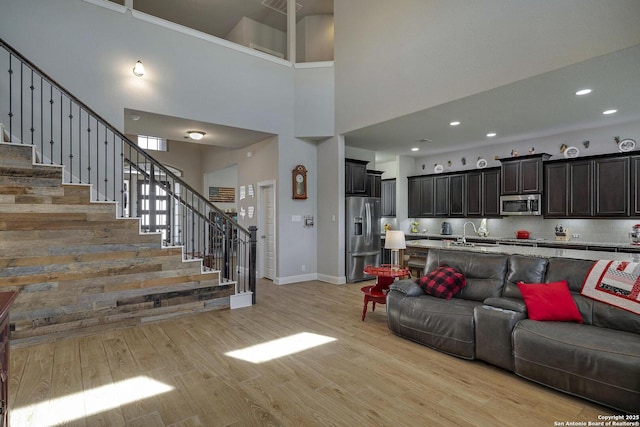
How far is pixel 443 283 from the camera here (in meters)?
3.51

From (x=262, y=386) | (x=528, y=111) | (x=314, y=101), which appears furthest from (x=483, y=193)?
(x=262, y=386)

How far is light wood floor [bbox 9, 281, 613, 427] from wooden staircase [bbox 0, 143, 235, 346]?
0.27 meters

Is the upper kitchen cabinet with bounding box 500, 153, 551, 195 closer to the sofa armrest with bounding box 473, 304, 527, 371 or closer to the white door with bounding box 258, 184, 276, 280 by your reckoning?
the sofa armrest with bounding box 473, 304, 527, 371

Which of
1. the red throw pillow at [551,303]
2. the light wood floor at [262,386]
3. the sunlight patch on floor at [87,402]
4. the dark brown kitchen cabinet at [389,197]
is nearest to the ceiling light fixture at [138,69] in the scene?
the light wood floor at [262,386]

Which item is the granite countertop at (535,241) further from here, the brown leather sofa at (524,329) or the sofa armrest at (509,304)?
the sofa armrest at (509,304)

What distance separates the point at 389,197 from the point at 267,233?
378 cm

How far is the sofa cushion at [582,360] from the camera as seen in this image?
210 cm

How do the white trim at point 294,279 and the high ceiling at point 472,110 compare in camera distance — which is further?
the white trim at point 294,279

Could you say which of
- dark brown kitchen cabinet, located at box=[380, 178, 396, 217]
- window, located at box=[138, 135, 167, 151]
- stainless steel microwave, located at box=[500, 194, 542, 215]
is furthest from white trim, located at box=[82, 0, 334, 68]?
window, located at box=[138, 135, 167, 151]

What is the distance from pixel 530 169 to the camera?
20.8 ft

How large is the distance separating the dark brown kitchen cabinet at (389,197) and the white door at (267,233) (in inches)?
142

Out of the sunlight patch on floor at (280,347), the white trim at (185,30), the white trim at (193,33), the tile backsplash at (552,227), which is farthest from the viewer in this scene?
the tile backsplash at (552,227)

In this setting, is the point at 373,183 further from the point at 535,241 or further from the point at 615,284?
the point at 615,284

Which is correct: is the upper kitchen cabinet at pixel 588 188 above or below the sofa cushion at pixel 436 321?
above
